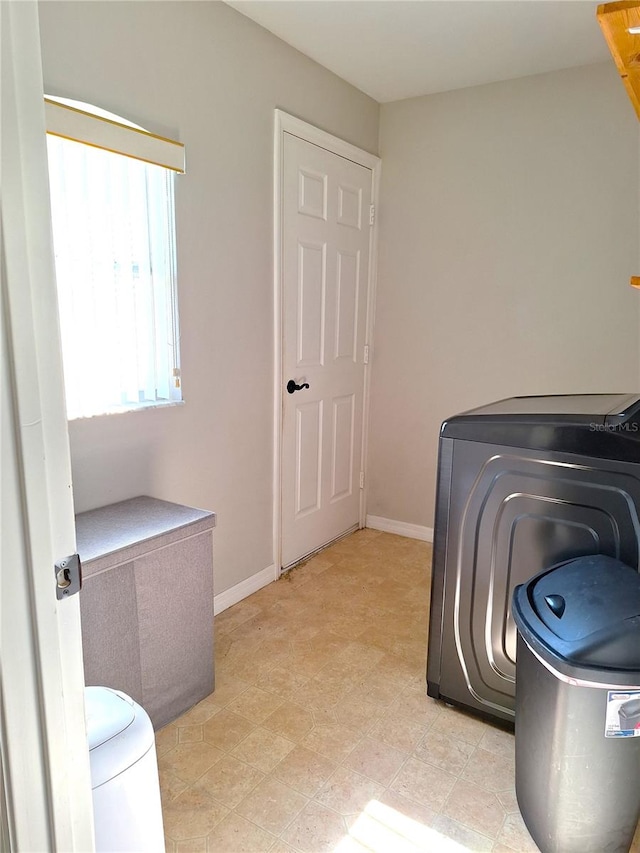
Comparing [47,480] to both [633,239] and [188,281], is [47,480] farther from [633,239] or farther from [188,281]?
[633,239]

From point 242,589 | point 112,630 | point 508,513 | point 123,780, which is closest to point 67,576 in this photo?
point 123,780

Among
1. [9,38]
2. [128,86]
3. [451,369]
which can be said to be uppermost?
[128,86]

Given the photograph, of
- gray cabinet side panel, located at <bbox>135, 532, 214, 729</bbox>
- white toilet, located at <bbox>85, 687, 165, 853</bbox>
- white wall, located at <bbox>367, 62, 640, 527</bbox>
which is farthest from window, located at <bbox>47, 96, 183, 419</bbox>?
white wall, located at <bbox>367, 62, 640, 527</bbox>

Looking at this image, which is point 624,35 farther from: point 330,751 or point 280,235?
point 330,751

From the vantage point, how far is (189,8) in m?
2.18

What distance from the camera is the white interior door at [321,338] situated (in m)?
2.90

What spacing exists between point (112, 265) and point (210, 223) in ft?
1.71

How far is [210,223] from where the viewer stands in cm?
240

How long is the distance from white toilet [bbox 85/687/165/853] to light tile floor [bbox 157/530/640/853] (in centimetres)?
44

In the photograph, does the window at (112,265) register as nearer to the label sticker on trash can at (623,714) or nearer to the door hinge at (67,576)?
the door hinge at (67,576)

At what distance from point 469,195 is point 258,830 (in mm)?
3014

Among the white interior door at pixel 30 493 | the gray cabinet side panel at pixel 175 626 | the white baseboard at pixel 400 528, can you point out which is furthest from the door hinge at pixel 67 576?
the white baseboard at pixel 400 528

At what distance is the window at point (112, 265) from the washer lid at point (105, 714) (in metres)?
1.01

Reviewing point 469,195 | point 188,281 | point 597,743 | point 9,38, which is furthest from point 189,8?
point 597,743
